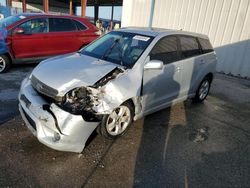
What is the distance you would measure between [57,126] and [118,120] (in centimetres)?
100

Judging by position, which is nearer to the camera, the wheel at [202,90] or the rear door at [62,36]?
the wheel at [202,90]

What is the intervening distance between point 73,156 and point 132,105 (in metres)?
1.12

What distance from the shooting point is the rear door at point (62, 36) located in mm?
7219

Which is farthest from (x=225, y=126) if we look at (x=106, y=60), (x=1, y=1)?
(x=1, y=1)

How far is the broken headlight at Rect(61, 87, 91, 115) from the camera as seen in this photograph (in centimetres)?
283

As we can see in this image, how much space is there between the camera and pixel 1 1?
24906 mm

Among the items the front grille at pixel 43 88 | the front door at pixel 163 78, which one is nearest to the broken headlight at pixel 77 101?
the front grille at pixel 43 88

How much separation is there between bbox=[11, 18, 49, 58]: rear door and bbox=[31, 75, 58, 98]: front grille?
382 cm

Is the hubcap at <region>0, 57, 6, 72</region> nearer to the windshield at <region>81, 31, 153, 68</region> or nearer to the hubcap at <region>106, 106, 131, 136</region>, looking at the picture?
the windshield at <region>81, 31, 153, 68</region>

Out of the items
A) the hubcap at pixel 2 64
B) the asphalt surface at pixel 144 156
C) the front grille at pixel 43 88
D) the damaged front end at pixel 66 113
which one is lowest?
the asphalt surface at pixel 144 156

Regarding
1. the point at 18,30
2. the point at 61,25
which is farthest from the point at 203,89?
the point at 18,30

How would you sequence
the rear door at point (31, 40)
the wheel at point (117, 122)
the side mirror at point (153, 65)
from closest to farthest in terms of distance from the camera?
1. the wheel at point (117, 122)
2. the side mirror at point (153, 65)
3. the rear door at point (31, 40)

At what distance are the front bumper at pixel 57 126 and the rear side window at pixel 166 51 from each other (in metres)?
1.60

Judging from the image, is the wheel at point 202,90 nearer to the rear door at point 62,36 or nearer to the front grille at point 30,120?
the front grille at point 30,120
